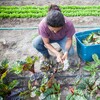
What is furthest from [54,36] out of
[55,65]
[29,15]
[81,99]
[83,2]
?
[83,2]

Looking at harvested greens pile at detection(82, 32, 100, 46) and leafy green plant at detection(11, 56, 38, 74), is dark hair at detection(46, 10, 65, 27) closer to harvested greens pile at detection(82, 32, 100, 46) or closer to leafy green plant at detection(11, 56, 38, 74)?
leafy green plant at detection(11, 56, 38, 74)

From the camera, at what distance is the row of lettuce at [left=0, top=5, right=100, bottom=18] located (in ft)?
16.6

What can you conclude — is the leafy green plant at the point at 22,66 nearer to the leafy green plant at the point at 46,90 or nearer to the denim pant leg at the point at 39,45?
the leafy green plant at the point at 46,90

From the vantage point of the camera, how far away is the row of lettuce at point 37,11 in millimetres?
5052

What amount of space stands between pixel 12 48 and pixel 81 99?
1820 millimetres

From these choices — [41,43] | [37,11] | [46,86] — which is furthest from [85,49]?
[37,11]

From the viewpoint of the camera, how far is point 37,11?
5.24m

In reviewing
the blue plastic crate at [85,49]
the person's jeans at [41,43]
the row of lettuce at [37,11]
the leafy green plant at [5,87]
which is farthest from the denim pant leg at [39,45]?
the row of lettuce at [37,11]

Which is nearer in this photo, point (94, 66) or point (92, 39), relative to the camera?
point (94, 66)

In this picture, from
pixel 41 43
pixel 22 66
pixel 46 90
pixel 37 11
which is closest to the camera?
pixel 46 90

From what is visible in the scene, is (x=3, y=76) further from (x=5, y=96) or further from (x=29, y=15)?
(x=29, y=15)

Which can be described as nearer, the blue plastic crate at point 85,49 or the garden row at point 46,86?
the garden row at point 46,86

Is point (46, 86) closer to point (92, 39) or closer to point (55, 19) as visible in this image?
point (55, 19)

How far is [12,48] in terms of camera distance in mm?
4281
